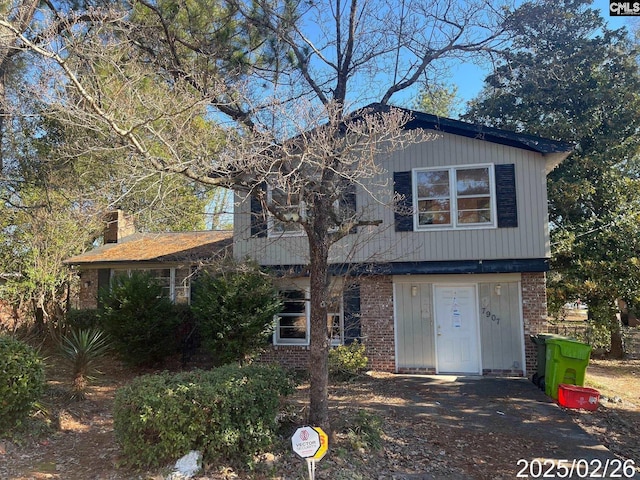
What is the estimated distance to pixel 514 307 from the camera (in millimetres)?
10500

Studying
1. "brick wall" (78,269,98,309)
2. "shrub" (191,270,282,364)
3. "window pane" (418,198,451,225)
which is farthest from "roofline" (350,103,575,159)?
"brick wall" (78,269,98,309)

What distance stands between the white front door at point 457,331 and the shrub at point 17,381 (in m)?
8.10

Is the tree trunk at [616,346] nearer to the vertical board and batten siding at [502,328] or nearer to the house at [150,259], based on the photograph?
the vertical board and batten siding at [502,328]

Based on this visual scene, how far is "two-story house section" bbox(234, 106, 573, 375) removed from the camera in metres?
10.3

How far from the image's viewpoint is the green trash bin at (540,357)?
9219 millimetres

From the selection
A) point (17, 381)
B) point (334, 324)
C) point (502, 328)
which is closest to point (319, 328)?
point (17, 381)

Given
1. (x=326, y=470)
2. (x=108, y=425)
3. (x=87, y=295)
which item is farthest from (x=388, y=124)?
(x=87, y=295)

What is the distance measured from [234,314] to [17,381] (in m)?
4.52

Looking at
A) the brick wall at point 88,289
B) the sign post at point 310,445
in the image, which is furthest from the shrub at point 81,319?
the sign post at point 310,445

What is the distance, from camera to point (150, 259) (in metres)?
12.8

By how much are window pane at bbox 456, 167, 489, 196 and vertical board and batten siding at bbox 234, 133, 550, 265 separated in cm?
21

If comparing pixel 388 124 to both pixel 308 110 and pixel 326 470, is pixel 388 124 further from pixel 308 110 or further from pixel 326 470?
pixel 326 470

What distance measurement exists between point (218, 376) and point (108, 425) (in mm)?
2815

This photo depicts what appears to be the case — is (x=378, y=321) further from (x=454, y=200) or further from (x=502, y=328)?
(x=454, y=200)
